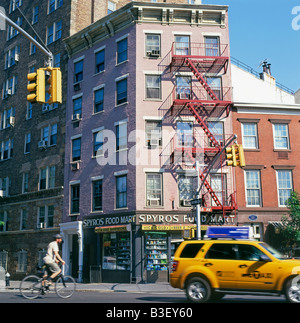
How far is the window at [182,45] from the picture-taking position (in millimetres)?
27045

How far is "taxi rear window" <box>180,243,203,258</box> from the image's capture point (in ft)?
40.0

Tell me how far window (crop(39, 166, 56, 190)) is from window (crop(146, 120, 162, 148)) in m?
9.16

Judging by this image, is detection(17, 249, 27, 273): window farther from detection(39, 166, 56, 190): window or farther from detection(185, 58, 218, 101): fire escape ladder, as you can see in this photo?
detection(185, 58, 218, 101): fire escape ladder

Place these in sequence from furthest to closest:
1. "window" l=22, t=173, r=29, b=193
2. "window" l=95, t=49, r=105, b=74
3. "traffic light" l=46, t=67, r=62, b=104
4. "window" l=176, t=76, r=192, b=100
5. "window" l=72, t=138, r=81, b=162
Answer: "window" l=22, t=173, r=29, b=193
"window" l=95, t=49, r=105, b=74
"window" l=72, t=138, r=81, b=162
"window" l=176, t=76, r=192, b=100
"traffic light" l=46, t=67, r=62, b=104

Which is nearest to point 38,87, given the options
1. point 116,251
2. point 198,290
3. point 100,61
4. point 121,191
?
point 198,290

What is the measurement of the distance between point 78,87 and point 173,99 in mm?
8405

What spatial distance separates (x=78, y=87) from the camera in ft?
98.2

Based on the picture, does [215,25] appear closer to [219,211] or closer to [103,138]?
[103,138]

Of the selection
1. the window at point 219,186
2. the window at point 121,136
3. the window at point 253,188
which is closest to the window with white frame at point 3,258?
the window at point 121,136

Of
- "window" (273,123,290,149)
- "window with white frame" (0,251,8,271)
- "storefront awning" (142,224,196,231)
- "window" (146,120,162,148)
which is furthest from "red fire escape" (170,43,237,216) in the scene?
"window with white frame" (0,251,8,271)

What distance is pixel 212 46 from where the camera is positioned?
89.1ft

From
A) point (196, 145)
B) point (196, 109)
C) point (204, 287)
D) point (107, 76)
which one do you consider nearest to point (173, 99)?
point (196, 109)

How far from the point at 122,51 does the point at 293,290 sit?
21534mm
